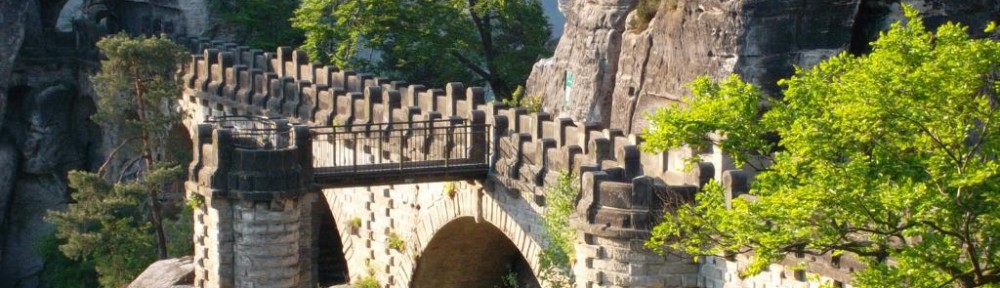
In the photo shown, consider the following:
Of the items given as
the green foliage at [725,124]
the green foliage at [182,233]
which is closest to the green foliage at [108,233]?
the green foliage at [182,233]

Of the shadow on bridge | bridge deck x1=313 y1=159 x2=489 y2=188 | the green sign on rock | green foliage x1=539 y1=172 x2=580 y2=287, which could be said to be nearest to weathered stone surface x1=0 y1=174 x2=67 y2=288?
the green sign on rock

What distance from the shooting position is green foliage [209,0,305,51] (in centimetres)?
5734

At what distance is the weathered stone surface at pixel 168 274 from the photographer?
39562 millimetres

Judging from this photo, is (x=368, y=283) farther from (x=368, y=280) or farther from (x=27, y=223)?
(x=27, y=223)

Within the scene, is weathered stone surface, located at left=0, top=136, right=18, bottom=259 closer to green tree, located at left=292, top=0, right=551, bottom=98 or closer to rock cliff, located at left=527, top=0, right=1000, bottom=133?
green tree, located at left=292, top=0, right=551, bottom=98

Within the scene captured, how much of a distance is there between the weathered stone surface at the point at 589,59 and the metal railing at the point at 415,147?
199 inches

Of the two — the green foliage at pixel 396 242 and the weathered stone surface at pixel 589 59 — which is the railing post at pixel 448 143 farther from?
the weathered stone surface at pixel 589 59

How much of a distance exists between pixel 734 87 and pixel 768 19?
963cm

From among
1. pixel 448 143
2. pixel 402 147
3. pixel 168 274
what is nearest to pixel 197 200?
pixel 402 147

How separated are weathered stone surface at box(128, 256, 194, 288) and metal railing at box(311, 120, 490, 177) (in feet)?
13.5

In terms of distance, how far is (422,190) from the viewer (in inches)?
1487

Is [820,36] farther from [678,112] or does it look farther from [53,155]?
[53,155]

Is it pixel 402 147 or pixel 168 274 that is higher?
pixel 402 147

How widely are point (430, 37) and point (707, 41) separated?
1828 centimetres
